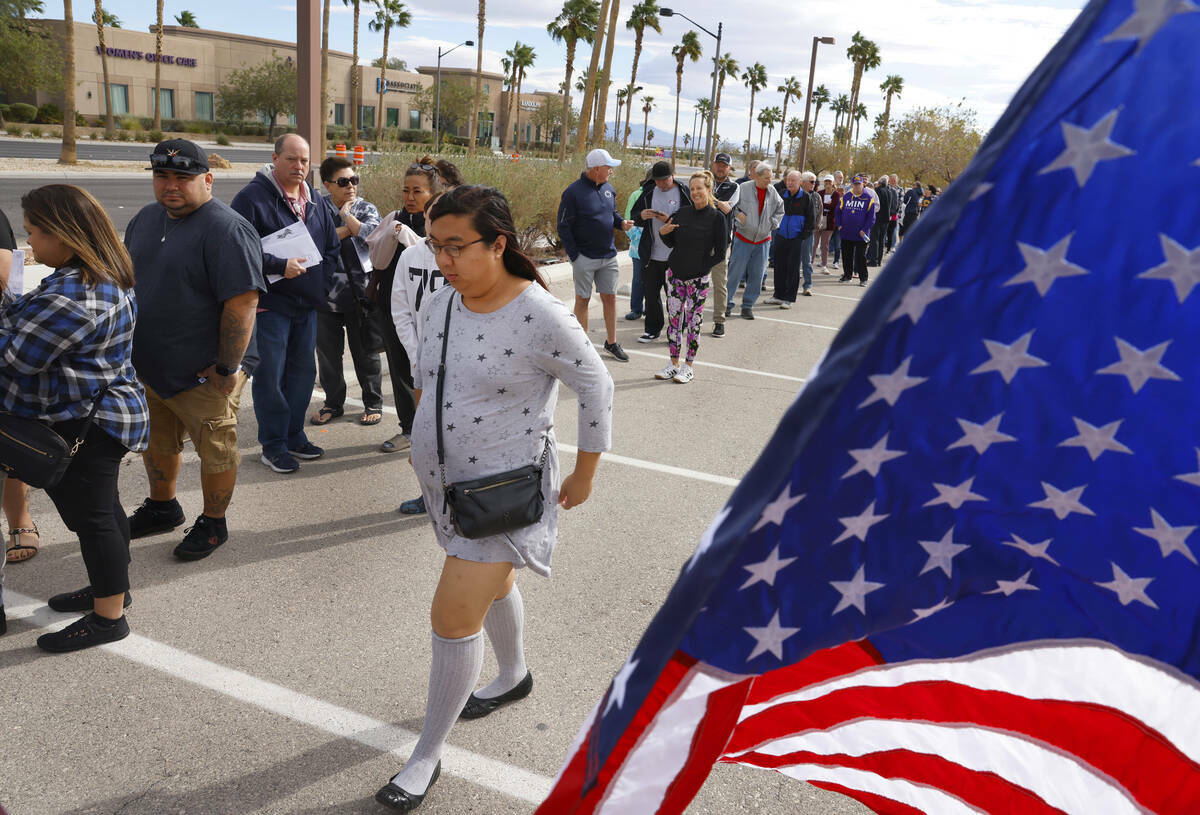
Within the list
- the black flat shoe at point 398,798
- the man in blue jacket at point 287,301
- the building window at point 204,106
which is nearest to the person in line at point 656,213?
the man in blue jacket at point 287,301

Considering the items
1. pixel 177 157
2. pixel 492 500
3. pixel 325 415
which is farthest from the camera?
pixel 325 415

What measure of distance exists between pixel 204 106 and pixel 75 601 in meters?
76.8

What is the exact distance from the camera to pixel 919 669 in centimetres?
170

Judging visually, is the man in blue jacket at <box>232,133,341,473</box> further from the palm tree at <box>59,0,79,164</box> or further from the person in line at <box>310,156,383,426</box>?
the palm tree at <box>59,0,79,164</box>

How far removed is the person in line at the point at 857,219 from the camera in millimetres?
15992

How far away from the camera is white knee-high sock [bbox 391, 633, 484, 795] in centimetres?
275

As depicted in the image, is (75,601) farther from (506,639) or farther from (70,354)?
(506,639)

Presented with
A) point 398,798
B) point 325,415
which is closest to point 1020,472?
point 398,798

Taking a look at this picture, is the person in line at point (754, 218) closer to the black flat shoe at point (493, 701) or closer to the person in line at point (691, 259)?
the person in line at point (691, 259)

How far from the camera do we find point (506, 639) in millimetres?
3244

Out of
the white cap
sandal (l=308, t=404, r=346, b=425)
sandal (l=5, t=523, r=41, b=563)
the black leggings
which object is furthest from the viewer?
the white cap

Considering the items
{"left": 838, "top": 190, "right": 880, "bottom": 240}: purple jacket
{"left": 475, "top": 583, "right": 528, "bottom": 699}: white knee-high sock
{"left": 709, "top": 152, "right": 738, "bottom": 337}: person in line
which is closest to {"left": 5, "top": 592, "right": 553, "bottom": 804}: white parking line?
{"left": 475, "top": 583, "right": 528, "bottom": 699}: white knee-high sock

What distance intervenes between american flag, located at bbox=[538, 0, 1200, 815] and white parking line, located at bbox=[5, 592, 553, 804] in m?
1.75

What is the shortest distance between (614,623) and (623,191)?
14884mm
